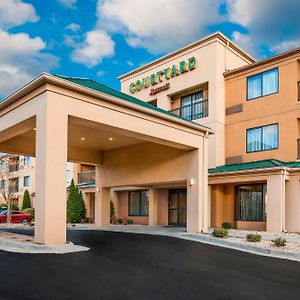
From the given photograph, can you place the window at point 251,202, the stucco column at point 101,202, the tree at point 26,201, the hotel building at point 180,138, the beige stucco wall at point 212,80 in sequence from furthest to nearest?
the tree at point 26,201 < the beige stucco wall at point 212,80 < the stucco column at point 101,202 < the window at point 251,202 < the hotel building at point 180,138

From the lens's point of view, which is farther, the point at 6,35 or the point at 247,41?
the point at 247,41

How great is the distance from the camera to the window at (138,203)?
93.6 feet

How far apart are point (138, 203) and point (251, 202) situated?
9957 millimetres

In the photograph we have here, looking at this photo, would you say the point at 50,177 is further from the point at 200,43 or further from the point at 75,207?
the point at 75,207

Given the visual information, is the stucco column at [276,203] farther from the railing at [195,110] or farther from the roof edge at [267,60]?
the railing at [195,110]

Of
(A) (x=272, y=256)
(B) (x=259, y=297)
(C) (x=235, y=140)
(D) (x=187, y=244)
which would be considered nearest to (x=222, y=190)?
(C) (x=235, y=140)

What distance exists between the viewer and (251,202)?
71.8ft

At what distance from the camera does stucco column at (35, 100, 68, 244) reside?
1185 centimetres

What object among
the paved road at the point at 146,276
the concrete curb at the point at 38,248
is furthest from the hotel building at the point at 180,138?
the paved road at the point at 146,276

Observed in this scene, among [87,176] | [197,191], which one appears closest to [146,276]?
[197,191]

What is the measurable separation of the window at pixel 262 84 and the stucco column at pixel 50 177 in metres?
14.2

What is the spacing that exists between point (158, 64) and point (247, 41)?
675 cm

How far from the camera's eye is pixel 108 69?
35.1 meters

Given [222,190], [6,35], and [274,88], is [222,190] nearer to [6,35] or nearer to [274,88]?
[274,88]
